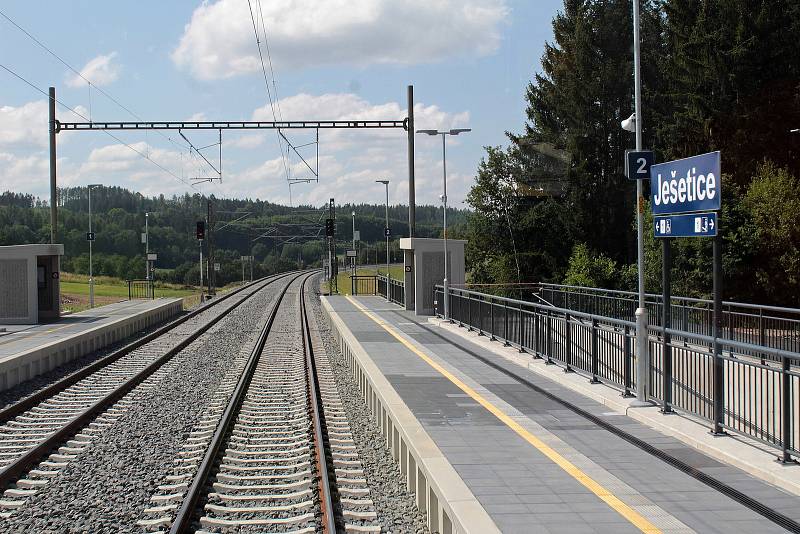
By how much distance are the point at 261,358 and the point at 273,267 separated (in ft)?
371

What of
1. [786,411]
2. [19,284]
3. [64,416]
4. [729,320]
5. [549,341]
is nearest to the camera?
[786,411]

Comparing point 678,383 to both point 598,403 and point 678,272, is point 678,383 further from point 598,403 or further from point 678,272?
point 678,272

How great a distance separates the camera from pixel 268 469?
9992 millimetres

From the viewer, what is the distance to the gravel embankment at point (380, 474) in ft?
25.9

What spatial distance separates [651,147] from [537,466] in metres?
42.0

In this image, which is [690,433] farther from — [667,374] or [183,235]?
[183,235]

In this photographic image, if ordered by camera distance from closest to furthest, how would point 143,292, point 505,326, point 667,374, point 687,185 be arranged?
point 687,185 < point 667,374 < point 505,326 < point 143,292

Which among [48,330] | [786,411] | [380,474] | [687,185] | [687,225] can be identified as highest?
[687,185]

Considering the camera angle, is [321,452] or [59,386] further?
[59,386]

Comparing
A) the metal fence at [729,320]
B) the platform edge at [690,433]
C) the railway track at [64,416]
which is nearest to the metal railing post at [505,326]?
the metal fence at [729,320]

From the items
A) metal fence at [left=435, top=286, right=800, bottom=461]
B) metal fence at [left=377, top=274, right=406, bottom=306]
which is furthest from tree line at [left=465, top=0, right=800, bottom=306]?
metal fence at [left=435, top=286, right=800, bottom=461]

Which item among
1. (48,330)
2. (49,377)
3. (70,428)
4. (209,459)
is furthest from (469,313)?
(209,459)

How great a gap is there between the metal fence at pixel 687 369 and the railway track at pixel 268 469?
3.87 meters

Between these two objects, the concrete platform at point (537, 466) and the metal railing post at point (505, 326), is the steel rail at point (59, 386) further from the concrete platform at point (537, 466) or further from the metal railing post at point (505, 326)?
the metal railing post at point (505, 326)
